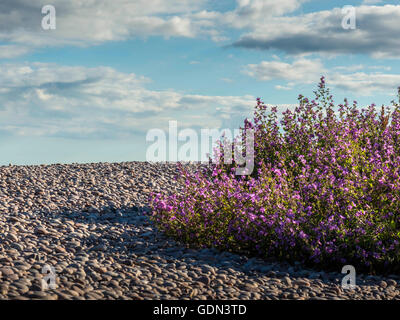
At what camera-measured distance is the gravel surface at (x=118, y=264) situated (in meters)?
4.71

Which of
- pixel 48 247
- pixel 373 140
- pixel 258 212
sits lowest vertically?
pixel 48 247

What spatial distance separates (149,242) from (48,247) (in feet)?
4.63

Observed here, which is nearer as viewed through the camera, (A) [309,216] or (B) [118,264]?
(B) [118,264]

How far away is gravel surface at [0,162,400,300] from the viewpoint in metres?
4.71

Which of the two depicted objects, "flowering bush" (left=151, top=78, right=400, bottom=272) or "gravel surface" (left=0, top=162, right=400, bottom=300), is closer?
"gravel surface" (left=0, top=162, right=400, bottom=300)

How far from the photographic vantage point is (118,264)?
18.5 ft

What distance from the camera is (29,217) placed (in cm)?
796

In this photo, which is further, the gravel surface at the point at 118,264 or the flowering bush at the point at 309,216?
the flowering bush at the point at 309,216
